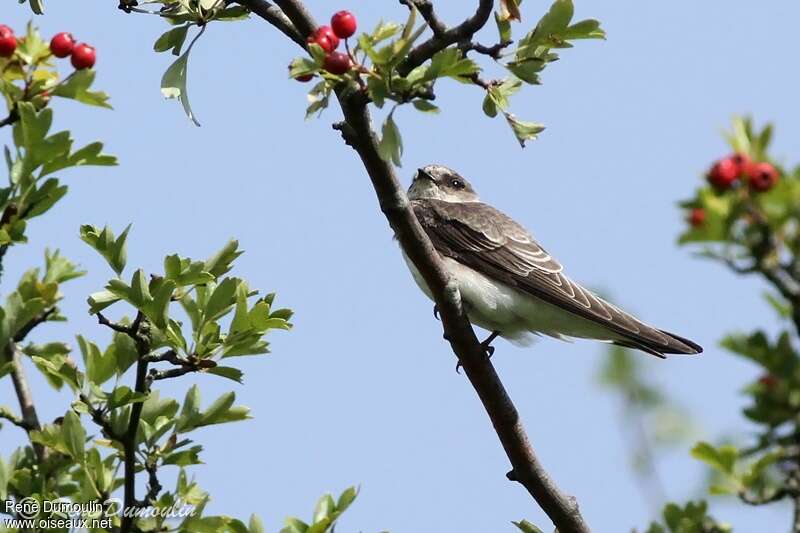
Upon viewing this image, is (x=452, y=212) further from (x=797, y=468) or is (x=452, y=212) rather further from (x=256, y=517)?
(x=797, y=468)

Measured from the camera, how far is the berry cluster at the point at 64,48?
461cm

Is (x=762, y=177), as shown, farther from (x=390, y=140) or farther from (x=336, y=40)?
(x=336, y=40)

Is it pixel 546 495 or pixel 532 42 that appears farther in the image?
pixel 546 495

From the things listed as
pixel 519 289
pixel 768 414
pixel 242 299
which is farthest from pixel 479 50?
pixel 519 289

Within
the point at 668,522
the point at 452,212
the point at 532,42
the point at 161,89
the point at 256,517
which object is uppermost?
the point at 452,212

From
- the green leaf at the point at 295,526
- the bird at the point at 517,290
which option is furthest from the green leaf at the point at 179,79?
the bird at the point at 517,290

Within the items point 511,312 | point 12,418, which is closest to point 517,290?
point 511,312

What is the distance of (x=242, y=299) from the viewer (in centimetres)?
525

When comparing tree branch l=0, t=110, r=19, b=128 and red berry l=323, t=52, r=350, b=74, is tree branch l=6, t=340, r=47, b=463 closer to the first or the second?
tree branch l=0, t=110, r=19, b=128

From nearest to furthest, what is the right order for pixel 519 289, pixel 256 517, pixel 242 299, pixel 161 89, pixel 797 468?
pixel 797 468, pixel 256 517, pixel 242 299, pixel 161 89, pixel 519 289

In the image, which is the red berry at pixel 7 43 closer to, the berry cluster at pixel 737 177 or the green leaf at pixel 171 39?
the green leaf at pixel 171 39

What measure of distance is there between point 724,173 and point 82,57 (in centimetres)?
278

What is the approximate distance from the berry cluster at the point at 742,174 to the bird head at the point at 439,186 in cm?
864

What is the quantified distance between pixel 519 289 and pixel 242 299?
479cm
